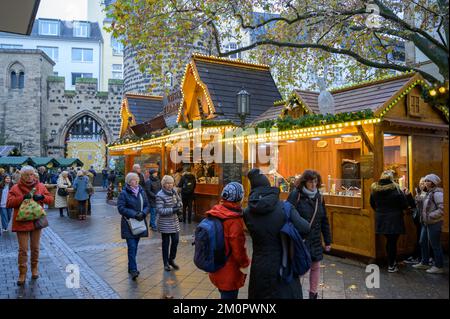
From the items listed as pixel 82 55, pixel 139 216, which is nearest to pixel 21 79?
pixel 82 55

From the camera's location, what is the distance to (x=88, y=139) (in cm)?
3206

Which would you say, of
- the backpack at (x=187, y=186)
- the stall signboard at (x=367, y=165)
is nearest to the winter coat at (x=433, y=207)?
the stall signboard at (x=367, y=165)

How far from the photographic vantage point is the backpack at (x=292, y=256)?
356 centimetres

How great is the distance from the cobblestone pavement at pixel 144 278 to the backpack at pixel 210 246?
5.96ft

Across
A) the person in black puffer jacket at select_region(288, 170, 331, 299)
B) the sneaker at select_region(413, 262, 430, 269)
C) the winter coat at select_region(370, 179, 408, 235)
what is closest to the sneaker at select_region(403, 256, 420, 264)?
the sneaker at select_region(413, 262, 430, 269)

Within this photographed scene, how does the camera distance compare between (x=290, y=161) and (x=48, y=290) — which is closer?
(x=48, y=290)

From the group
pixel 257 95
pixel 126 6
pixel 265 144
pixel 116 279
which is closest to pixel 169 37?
pixel 126 6

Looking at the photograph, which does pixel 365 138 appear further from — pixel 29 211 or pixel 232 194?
pixel 29 211

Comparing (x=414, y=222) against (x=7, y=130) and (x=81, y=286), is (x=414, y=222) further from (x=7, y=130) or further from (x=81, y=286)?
(x=7, y=130)

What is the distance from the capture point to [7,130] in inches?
1182

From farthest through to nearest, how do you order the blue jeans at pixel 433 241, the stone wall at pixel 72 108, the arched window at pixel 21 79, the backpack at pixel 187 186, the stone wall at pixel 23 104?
the stone wall at pixel 72 108 → the arched window at pixel 21 79 → the stone wall at pixel 23 104 → the backpack at pixel 187 186 → the blue jeans at pixel 433 241

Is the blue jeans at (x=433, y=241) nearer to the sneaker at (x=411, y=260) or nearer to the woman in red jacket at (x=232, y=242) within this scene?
the sneaker at (x=411, y=260)

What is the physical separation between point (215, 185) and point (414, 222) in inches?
237

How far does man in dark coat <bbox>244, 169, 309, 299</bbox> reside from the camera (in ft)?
11.7
